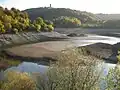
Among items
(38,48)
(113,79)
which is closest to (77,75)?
(113,79)

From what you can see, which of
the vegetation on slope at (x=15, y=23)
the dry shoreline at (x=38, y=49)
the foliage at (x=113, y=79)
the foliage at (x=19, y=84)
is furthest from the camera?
the vegetation on slope at (x=15, y=23)

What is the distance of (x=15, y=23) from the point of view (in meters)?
136

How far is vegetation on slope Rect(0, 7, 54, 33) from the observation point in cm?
12950

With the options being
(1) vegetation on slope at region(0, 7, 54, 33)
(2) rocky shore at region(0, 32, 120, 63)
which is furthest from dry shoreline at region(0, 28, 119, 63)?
(1) vegetation on slope at region(0, 7, 54, 33)

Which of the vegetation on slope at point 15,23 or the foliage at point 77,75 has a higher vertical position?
the foliage at point 77,75

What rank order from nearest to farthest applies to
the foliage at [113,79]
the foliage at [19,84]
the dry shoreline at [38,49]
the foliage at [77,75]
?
1. the foliage at [113,79]
2. the foliage at [77,75]
3. the foliage at [19,84]
4. the dry shoreline at [38,49]

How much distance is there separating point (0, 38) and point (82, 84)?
276ft

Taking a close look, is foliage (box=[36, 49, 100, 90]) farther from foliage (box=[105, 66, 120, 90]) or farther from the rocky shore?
the rocky shore

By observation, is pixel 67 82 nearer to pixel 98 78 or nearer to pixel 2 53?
pixel 98 78

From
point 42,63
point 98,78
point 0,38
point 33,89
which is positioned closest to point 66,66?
point 98,78

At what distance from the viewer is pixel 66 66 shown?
32969mm

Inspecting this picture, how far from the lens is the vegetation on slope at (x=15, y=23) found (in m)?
130

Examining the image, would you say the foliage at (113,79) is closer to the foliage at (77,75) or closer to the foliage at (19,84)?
the foliage at (77,75)

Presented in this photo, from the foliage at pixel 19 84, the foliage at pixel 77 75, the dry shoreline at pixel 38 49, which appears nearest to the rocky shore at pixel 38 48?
the dry shoreline at pixel 38 49
